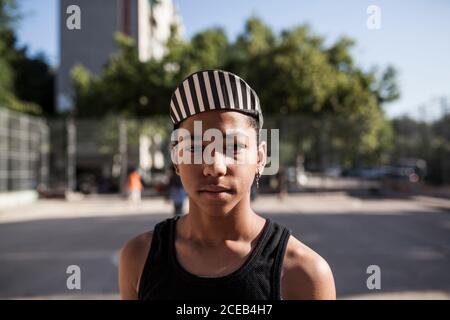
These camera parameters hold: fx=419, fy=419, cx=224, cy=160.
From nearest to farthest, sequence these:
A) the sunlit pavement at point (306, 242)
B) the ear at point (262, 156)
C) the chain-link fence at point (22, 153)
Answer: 1. the ear at point (262, 156)
2. the sunlit pavement at point (306, 242)
3. the chain-link fence at point (22, 153)

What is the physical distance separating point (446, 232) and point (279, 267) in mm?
9528

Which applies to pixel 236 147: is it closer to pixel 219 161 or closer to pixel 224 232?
pixel 219 161

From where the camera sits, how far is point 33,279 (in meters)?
5.64

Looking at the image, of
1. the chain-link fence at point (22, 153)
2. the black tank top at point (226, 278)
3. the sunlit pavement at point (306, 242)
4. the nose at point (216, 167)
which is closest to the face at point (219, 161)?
the nose at point (216, 167)

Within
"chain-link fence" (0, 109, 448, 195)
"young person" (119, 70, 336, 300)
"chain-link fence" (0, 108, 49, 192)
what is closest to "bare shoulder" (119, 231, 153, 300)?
"young person" (119, 70, 336, 300)

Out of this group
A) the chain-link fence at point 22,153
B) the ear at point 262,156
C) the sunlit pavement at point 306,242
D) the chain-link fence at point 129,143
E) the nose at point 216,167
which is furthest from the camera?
the chain-link fence at point 129,143

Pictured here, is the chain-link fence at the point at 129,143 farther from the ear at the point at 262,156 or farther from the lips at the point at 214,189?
the lips at the point at 214,189

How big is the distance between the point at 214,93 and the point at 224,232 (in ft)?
1.37

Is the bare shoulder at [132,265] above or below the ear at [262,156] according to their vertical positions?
below

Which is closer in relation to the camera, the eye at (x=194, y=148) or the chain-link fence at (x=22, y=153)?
the eye at (x=194, y=148)

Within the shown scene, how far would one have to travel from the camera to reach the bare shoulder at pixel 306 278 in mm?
1160

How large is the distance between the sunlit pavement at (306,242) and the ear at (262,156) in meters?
2.65

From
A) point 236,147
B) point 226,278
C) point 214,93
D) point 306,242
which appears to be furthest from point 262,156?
point 306,242
